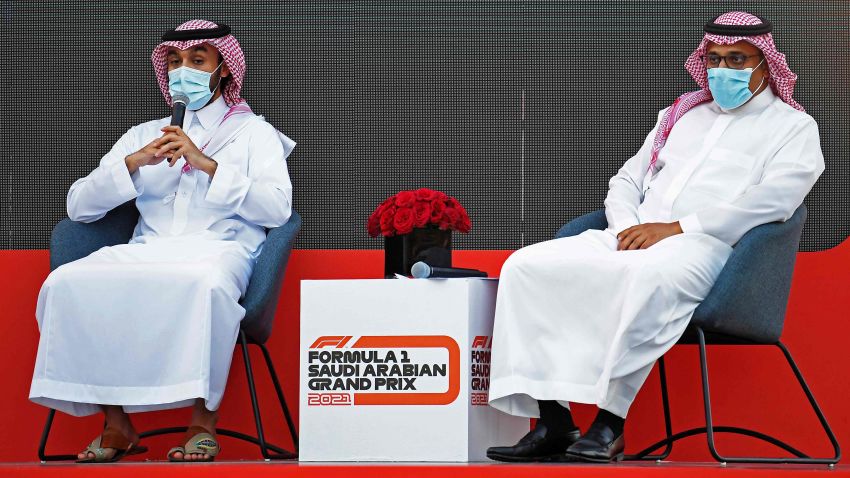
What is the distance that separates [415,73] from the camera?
5195mm

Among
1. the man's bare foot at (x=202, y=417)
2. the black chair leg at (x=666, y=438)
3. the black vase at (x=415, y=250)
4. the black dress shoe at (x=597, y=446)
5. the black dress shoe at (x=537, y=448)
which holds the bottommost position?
the black chair leg at (x=666, y=438)

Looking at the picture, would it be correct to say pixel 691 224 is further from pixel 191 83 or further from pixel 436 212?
pixel 191 83

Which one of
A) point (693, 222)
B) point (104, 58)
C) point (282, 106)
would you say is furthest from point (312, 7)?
point (693, 222)

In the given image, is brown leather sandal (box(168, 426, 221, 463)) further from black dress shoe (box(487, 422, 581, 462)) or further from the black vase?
black dress shoe (box(487, 422, 581, 462))

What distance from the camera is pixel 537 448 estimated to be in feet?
12.3

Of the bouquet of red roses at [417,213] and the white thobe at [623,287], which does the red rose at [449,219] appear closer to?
the bouquet of red roses at [417,213]

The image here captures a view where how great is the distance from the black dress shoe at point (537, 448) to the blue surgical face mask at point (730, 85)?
4.37 feet

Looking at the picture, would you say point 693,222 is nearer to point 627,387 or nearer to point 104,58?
point 627,387

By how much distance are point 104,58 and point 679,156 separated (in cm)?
246

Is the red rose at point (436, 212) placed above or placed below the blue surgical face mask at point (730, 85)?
below

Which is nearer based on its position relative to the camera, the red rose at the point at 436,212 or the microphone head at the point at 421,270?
the microphone head at the point at 421,270

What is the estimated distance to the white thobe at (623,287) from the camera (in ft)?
12.2

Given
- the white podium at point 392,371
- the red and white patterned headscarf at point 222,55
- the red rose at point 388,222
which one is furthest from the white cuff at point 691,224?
the red and white patterned headscarf at point 222,55

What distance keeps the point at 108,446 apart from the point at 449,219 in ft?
4.49
